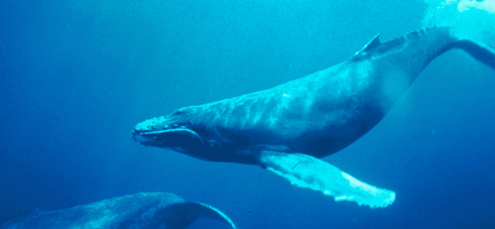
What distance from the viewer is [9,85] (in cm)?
3297

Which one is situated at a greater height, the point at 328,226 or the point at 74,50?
the point at 74,50

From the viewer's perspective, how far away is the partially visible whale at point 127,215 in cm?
773

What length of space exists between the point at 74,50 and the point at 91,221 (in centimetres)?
3212

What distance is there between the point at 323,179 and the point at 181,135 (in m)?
2.99

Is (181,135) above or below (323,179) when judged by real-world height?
above

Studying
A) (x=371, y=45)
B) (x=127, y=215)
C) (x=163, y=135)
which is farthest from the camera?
(x=127, y=215)

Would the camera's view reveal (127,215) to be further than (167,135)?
Yes

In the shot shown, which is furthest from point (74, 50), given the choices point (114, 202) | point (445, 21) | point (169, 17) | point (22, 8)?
point (445, 21)

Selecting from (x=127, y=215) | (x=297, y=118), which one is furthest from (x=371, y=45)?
(x=127, y=215)

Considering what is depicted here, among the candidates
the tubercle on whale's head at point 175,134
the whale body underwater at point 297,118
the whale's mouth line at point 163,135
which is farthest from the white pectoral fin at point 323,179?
the whale's mouth line at point 163,135

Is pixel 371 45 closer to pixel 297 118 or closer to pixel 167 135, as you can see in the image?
pixel 297 118

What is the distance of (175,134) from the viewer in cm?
593

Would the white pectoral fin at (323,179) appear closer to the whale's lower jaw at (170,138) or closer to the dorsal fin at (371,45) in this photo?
the whale's lower jaw at (170,138)

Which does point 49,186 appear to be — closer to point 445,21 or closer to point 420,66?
point 420,66
